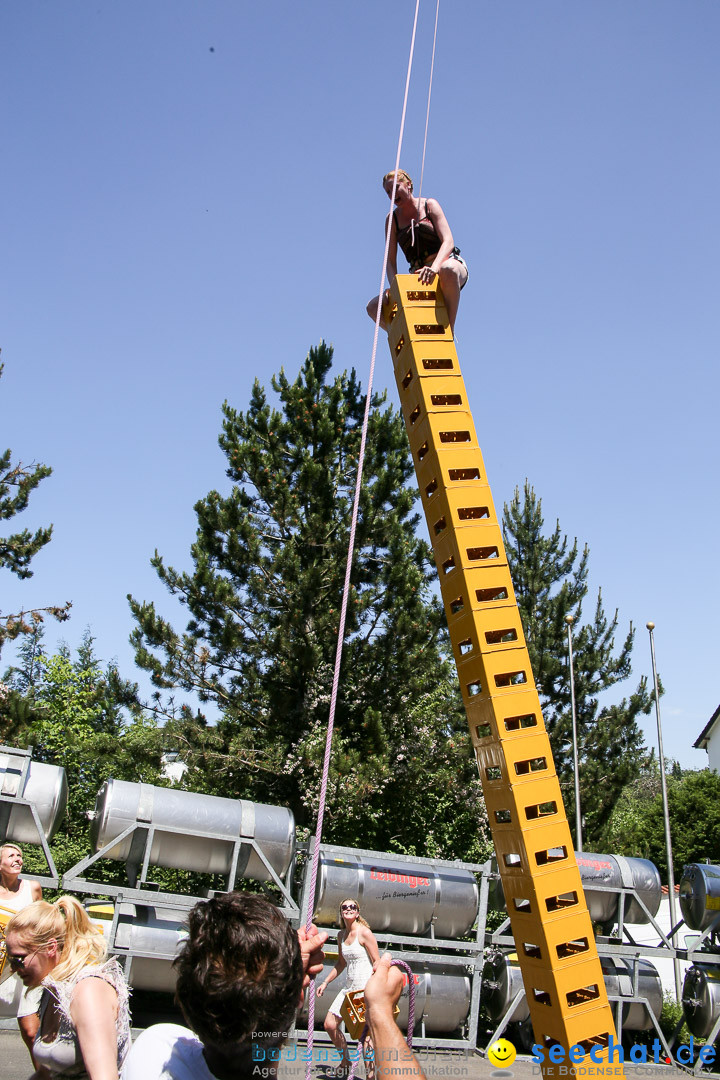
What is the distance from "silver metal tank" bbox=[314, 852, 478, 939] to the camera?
446 inches

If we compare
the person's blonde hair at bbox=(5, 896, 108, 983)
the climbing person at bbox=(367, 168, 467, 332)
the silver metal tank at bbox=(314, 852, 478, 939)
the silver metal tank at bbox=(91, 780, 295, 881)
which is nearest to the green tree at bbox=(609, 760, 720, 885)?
the silver metal tank at bbox=(314, 852, 478, 939)

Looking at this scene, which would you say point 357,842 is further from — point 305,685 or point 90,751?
point 90,751

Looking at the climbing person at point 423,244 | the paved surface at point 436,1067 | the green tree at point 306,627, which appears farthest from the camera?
the green tree at point 306,627

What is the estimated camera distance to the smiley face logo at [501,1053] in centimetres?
1140

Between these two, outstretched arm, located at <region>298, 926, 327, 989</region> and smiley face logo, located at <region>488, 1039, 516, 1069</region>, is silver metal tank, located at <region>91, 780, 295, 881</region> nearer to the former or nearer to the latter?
smiley face logo, located at <region>488, 1039, 516, 1069</region>

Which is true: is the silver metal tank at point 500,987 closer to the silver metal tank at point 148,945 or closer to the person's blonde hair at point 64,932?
the silver metal tank at point 148,945

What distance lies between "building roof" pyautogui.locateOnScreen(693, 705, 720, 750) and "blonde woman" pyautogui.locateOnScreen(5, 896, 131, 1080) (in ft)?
147

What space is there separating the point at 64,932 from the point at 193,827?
7.55m

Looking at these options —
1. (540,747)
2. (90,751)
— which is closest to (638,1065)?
(540,747)

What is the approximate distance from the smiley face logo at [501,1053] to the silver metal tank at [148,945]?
15.5 ft

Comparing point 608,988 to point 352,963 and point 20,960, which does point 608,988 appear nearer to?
point 352,963

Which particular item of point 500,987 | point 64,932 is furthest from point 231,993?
point 500,987

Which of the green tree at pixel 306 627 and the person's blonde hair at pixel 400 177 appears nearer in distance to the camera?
the person's blonde hair at pixel 400 177

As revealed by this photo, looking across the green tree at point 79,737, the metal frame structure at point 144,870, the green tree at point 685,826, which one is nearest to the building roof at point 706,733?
the green tree at point 685,826
